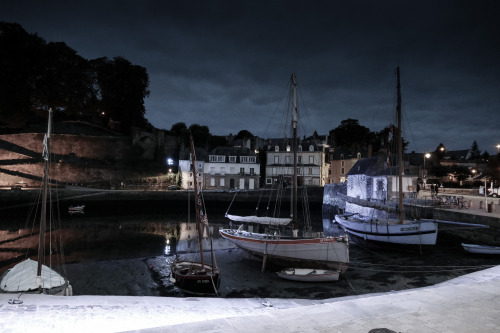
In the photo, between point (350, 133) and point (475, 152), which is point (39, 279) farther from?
point (475, 152)

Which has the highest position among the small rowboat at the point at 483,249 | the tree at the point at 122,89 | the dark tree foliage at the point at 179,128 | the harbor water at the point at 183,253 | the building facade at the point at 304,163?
the tree at the point at 122,89

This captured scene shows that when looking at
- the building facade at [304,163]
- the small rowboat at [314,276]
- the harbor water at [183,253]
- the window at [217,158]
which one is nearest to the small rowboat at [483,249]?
the harbor water at [183,253]

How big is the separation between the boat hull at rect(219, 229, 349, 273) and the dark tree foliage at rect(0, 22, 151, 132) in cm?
5217

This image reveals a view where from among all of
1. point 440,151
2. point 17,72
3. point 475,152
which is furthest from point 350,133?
point 17,72

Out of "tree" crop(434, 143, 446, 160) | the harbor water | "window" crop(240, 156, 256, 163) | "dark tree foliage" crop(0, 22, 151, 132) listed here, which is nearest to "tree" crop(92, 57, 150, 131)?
"dark tree foliage" crop(0, 22, 151, 132)

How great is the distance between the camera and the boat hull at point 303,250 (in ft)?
48.9

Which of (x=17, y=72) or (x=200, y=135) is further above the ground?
(x=17, y=72)

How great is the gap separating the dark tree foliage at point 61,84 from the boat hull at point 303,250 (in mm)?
52172

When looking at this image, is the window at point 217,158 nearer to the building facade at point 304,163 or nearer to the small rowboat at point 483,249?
the building facade at point 304,163

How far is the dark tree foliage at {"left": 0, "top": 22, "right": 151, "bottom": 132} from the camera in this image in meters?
49.6

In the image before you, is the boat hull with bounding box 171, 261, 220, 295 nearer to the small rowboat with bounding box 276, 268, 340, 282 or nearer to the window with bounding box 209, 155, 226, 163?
the small rowboat with bounding box 276, 268, 340, 282

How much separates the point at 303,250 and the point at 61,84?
185 feet

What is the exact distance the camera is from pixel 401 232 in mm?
18969

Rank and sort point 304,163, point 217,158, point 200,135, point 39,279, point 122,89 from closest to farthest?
point 39,279, point 217,158, point 304,163, point 122,89, point 200,135
